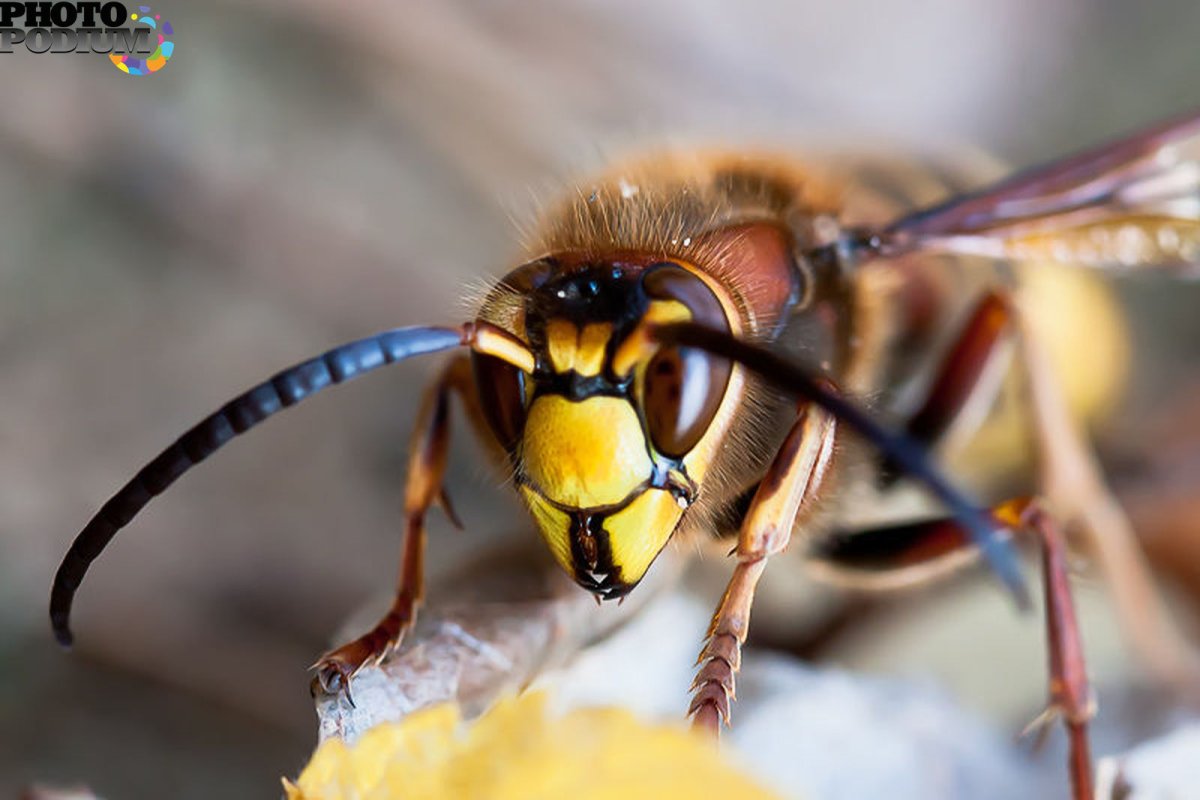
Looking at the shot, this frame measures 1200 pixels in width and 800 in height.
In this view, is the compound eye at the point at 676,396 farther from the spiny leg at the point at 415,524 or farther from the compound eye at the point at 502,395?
the spiny leg at the point at 415,524

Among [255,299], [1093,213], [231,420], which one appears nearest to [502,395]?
[231,420]

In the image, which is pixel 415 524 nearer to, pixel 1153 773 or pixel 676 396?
pixel 676 396

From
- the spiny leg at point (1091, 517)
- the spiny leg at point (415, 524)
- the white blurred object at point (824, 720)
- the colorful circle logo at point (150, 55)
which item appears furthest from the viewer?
the colorful circle logo at point (150, 55)

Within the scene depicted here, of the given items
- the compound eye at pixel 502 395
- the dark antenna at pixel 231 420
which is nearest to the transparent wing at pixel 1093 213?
the compound eye at pixel 502 395

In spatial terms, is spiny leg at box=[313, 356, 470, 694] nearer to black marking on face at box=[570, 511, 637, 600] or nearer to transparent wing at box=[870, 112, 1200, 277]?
black marking on face at box=[570, 511, 637, 600]

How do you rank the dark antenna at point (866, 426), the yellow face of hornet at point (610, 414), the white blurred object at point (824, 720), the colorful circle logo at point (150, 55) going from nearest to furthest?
1. the dark antenna at point (866, 426)
2. the yellow face of hornet at point (610, 414)
3. the white blurred object at point (824, 720)
4. the colorful circle logo at point (150, 55)

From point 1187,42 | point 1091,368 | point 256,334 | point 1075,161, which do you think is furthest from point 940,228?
point 1187,42

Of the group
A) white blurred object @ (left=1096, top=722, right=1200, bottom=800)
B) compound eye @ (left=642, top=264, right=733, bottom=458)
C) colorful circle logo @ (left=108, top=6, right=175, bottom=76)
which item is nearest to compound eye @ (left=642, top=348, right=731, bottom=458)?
compound eye @ (left=642, top=264, right=733, bottom=458)
